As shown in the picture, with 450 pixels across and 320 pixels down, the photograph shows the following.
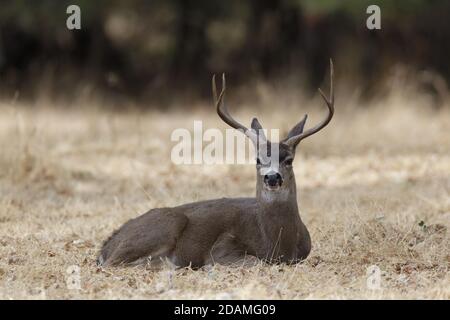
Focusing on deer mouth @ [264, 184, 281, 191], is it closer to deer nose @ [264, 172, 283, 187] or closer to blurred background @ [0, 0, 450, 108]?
deer nose @ [264, 172, 283, 187]

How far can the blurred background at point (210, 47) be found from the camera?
2188cm

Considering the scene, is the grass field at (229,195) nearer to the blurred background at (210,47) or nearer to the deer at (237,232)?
the deer at (237,232)

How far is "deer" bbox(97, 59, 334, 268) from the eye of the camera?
7.86 meters

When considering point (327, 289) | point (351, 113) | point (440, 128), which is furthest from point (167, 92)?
point (327, 289)

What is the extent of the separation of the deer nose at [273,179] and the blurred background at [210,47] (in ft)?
42.3

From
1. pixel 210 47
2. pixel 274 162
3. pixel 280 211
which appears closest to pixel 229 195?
pixel 280 211

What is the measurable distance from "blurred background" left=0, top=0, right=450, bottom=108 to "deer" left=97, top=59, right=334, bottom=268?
495 inches

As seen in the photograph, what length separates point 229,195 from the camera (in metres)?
11.1

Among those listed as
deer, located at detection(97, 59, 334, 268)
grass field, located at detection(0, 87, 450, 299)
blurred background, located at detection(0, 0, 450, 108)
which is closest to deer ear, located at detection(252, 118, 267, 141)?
deer, located at detection(97, 59, 334, 268)

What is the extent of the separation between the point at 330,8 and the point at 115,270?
575 inches

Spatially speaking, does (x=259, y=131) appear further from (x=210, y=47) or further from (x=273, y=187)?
(x=210, y=47)

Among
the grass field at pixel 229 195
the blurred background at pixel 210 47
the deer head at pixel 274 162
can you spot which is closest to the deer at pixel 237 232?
the deer head at pixel 274 162

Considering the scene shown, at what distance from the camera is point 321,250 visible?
843 cm

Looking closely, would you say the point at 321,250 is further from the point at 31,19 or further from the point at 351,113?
the point at 31,19
